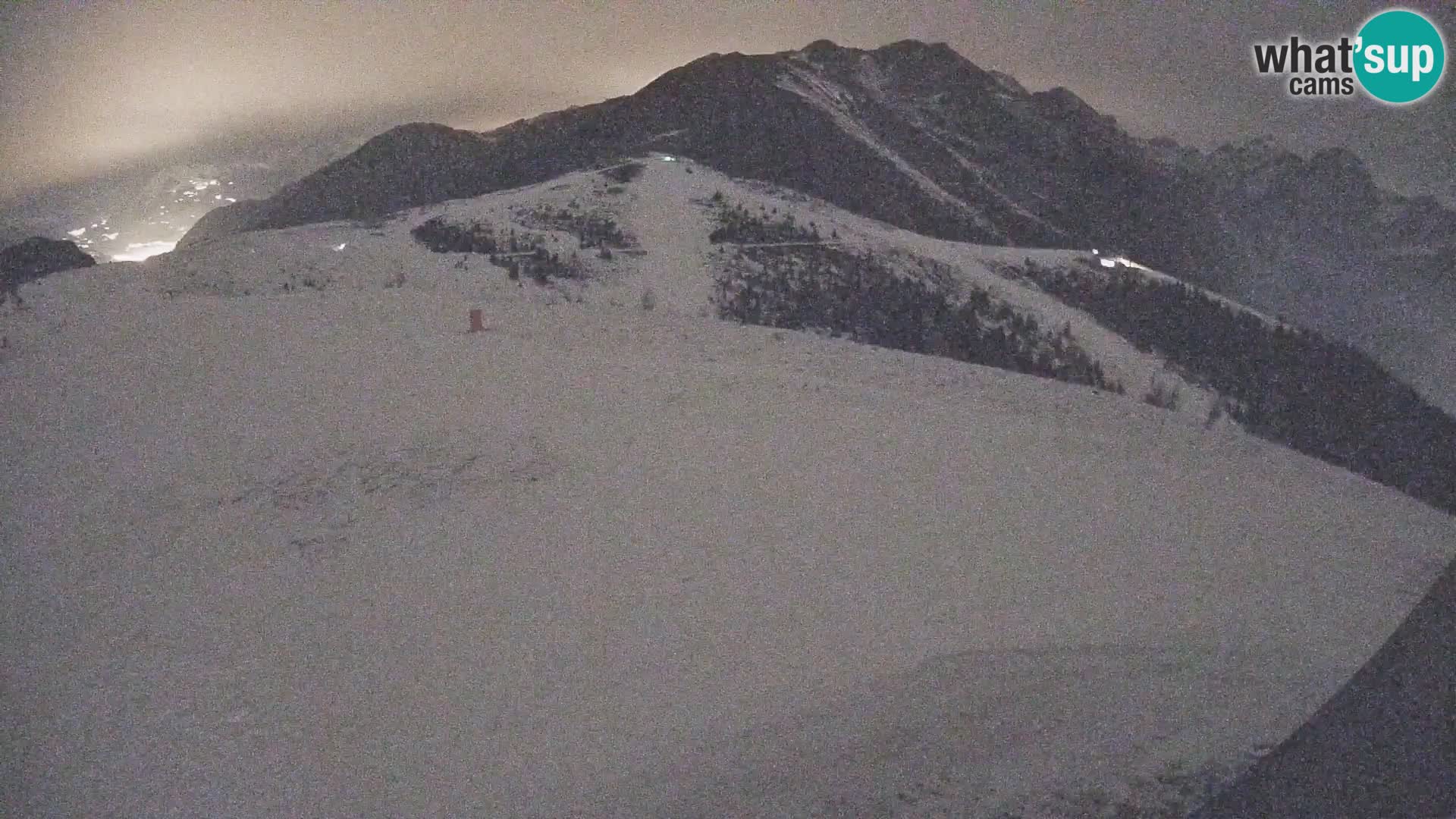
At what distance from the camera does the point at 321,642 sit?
16.5 feet

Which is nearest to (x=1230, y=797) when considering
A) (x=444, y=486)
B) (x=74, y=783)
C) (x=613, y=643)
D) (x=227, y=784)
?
(x=613, y=643)

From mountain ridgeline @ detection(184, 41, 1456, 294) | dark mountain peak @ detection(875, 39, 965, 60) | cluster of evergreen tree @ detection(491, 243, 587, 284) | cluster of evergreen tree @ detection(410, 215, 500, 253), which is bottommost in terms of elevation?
cluster of evergreen tree @ detection(491, 243, 587, 284)

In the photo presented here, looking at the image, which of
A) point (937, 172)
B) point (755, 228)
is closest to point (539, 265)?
point (755, 228)

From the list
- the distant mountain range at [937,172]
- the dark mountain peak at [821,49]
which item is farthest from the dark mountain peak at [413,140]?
the dark mountain peak at [821,49]

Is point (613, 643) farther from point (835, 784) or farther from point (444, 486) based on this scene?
point (444, 486)

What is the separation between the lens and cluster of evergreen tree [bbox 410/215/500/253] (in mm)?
23231

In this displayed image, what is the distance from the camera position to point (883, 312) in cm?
2244

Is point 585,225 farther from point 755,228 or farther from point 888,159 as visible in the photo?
point 888,159

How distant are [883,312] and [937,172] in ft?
183

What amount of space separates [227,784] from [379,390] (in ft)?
17.3

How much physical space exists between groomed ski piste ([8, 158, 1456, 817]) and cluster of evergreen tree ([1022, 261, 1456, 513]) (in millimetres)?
5866

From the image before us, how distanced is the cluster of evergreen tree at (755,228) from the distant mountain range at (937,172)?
10970 millimetres

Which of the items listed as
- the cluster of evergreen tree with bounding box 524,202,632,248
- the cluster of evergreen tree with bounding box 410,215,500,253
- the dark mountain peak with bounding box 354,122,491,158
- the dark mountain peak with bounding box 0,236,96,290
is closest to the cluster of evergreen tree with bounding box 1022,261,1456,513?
the cluster of evergreen tree with bounding box 524,202,632,248

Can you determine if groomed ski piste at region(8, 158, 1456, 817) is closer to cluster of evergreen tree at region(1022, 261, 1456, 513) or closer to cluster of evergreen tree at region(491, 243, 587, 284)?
cluster of evergreen tree at region(1022, 261, 1456, 513)
